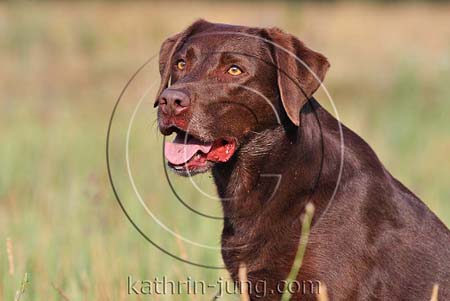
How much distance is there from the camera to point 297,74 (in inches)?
170

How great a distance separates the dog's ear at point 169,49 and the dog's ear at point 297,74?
1.81ft

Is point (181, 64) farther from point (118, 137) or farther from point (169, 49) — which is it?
point (118, 137)

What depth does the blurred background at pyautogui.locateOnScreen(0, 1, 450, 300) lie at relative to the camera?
18.0 feet

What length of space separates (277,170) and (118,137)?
5587 mm

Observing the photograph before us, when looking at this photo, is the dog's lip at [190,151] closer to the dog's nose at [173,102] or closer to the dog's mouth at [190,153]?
the dog's mouth at [190,153]

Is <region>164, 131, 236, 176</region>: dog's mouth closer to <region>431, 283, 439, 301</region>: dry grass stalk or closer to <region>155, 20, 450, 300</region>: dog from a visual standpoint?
<region>155, 20, 450, 300</region>: dog

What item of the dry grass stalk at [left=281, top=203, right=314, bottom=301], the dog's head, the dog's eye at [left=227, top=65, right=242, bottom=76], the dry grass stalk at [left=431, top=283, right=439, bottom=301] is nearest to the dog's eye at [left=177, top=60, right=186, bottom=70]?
the dog's head

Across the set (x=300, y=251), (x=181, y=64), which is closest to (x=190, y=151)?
(x=181, y=64)

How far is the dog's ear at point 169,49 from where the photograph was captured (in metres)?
4.71

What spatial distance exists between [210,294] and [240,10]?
806 inches

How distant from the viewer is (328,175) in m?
4.28

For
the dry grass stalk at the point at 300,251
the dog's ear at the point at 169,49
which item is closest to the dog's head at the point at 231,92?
the dog's ear at the point at 169,49

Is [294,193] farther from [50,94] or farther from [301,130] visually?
[50,94]

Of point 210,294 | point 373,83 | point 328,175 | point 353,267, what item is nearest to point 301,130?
point 328,175
